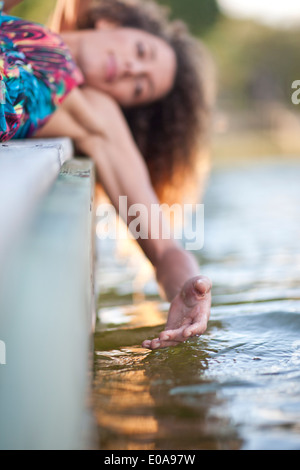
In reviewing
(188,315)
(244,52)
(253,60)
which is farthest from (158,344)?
(244,52)

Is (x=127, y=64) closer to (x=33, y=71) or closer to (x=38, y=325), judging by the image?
(x=33, y=71)

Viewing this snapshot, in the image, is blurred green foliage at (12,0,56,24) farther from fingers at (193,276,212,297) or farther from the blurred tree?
the blurred tree

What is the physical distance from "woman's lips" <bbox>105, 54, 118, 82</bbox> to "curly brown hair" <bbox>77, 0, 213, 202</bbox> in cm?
37

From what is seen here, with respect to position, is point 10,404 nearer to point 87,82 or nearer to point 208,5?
point 87,82

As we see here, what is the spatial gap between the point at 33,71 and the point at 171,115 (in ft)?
3.21

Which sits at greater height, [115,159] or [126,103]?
[126,103]

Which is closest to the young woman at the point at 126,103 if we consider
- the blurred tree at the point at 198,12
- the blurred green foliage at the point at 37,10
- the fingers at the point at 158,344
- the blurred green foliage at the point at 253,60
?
the fingers at the point at 158,344

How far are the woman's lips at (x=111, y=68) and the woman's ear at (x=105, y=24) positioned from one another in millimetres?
355

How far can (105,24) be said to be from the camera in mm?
2223

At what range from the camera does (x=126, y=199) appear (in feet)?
5.24

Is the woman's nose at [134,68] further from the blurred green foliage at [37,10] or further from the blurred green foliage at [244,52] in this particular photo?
the blurred green foliage at [244,52]

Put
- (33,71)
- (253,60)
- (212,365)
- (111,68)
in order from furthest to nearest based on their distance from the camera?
(253,60) → (111,68) → (33,71) → (212,365)

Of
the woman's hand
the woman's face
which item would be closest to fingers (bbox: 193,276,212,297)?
the woman's hand
